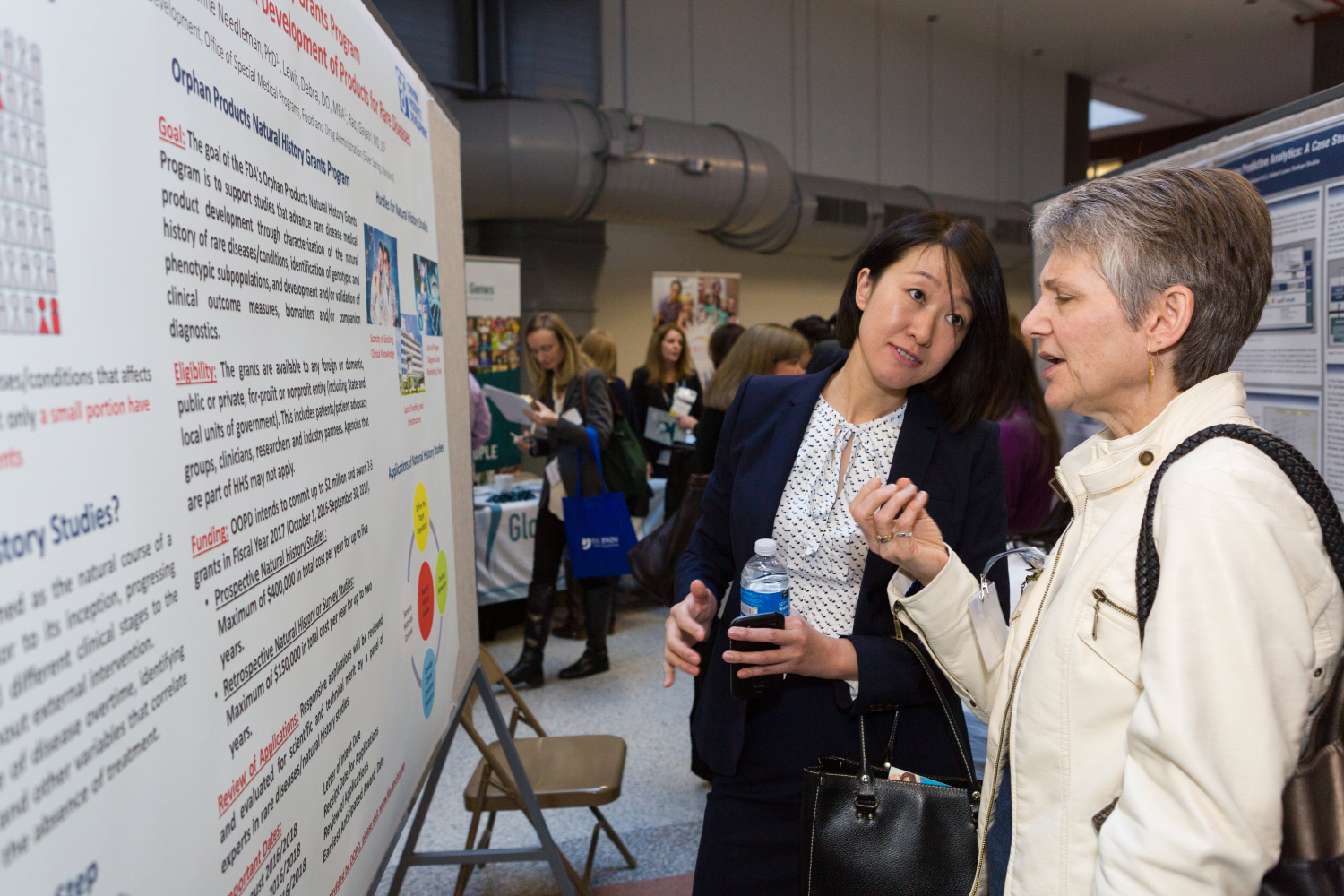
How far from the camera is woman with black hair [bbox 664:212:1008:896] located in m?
1.43

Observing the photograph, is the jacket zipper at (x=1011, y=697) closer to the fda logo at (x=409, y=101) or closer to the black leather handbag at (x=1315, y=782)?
the black leather handbag at (x=1315, y=782)

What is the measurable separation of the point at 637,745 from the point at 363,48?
2985mm

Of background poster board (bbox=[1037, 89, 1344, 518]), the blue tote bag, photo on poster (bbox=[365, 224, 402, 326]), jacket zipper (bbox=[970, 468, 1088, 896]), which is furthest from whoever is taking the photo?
the blue tote bag

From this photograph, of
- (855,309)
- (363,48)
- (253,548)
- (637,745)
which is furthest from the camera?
(637,745)

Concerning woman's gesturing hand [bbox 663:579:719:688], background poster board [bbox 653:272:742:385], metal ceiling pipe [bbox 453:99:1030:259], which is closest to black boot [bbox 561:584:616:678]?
woman's gesturing hand [bbox 663:579:719:688]

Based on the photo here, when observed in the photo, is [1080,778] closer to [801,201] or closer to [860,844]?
[860,844]

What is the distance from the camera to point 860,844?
1289 millimetres

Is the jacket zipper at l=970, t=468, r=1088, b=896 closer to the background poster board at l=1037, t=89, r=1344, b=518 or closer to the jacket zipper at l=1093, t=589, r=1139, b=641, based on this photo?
the jacket zipper at l=1093, t=589, r=1139, b=641

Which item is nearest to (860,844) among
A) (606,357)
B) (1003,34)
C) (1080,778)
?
(1080,778)

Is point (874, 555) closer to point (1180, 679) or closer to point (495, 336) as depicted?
point (1180, 679)

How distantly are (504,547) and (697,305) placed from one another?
3.66 meters

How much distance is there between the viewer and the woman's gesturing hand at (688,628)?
1.39 m

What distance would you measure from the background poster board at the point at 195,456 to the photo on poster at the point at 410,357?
0.27 feet

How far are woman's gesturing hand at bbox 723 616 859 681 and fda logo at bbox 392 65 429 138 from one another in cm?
110
